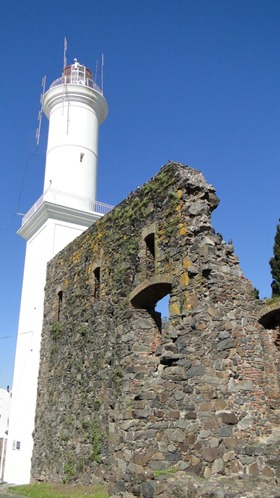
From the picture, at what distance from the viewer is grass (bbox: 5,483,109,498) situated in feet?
33.8

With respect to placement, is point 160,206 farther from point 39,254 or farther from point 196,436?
point 39,254

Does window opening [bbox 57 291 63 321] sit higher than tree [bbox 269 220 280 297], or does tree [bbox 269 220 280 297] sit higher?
tree [bbox 269 220 280 297]

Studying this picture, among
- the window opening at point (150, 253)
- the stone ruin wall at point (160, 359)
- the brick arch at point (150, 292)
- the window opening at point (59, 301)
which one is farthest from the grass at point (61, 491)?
the window opening at point (59, 301)

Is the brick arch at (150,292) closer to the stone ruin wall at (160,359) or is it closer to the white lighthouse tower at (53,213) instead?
the stone ruin wall at (160,359)

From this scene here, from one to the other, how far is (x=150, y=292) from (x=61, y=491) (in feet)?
17.2

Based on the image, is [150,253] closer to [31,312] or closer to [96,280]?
[96,280]

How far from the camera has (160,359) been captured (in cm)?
896

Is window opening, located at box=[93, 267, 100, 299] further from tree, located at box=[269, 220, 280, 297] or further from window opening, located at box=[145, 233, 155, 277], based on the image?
tree, located at box=[269, 220, 280, 297]

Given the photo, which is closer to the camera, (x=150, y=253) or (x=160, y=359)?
(x=160, y=359)

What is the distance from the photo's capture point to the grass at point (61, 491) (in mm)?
10289

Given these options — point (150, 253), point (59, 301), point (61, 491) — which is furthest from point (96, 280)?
point (61, 491)

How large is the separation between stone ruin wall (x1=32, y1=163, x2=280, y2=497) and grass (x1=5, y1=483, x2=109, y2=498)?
12.7 inches

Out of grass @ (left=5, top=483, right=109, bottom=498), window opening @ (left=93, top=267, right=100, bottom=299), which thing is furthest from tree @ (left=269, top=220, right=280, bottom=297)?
grass @ (left=5, top=483, right=109, bottom=498)

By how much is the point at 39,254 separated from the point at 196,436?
38.0ft
